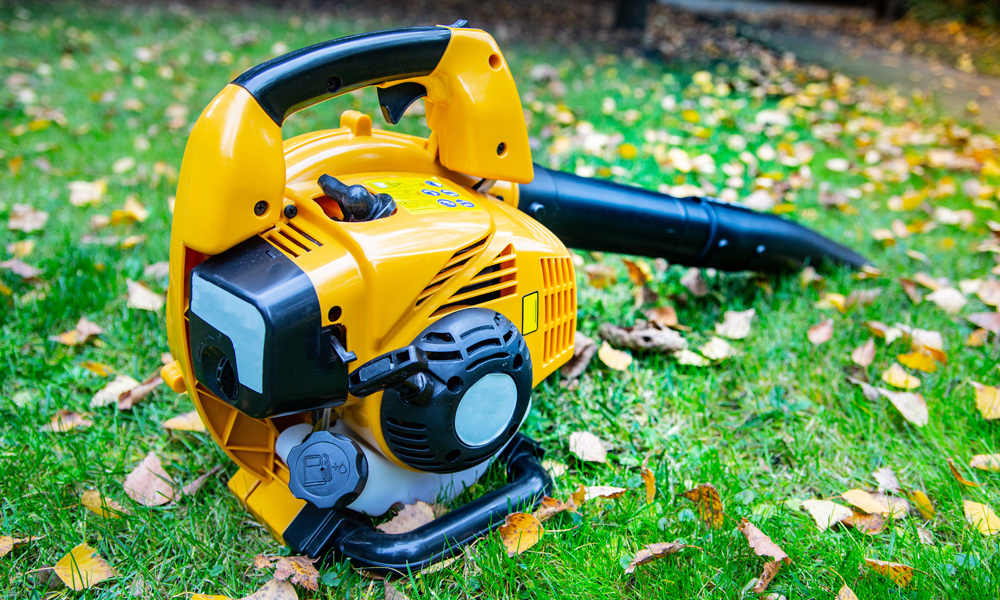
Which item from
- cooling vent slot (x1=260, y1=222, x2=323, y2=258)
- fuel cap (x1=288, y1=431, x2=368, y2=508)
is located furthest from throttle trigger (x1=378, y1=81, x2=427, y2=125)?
fuel cap (x1=288, y1=431, x2=368, y2=508)

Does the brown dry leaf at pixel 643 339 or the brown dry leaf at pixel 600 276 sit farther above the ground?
the brown dry leaf at pixel 643 339

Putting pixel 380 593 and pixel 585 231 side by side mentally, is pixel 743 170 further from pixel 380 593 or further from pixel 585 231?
pixel 380 593

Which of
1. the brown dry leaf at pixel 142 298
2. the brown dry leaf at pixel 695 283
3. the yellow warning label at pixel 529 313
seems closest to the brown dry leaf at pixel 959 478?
the brown dry leaf at pixel 695 283

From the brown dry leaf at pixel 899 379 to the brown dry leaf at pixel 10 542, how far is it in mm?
2051

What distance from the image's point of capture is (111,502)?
4.79 feet

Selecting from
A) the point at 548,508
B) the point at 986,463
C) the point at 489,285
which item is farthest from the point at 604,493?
the point at 986,463

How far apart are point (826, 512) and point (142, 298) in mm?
1955

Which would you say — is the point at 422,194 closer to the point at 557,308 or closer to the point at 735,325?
the point at 557,308

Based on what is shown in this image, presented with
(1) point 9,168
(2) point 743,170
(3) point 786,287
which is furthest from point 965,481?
(1) point 9,168

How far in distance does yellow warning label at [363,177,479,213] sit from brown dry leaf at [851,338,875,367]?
4.09 feet

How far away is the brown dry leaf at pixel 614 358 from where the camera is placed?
185 centimetres

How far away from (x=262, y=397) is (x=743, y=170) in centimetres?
257

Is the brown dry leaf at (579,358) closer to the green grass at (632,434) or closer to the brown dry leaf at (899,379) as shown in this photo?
the green grass at (632,434)

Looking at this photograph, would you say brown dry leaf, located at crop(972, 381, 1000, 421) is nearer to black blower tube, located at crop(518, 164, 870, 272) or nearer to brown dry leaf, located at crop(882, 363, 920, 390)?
brown dry leaf, located at crop(882, 363, 920, 390)
